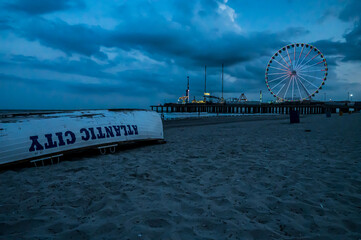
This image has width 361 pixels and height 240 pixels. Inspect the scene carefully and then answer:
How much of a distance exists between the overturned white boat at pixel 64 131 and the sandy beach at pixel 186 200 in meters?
0.51

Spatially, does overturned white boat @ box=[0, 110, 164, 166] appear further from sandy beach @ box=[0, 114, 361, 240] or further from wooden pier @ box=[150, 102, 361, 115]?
wooden pier @ box=[150, 102, 361, 115]

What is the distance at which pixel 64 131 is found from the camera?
5.95 meters

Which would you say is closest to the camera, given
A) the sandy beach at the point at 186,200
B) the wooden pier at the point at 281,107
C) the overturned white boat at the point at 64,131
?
the sandy beach at the point at 186,200

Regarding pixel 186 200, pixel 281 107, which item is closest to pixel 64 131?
pixel 186 200

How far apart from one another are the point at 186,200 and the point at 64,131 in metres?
4.50

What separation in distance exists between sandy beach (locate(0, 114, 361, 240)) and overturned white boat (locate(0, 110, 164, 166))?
0.51 meters

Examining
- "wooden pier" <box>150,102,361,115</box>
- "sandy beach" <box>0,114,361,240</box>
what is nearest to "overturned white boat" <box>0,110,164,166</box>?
"sandy beach" <box>0,114,361,240</box>

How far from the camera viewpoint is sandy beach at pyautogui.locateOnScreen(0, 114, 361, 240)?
251cm

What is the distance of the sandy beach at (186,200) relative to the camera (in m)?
2.51

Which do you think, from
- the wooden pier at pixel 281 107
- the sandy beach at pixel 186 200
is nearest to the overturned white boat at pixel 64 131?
the sandy beach at pixel 186 200

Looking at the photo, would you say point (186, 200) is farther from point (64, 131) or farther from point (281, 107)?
point (281, 107)

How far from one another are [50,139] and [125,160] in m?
2.12

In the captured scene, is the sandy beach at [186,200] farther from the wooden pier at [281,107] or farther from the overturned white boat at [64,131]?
the wooden pier at [281,107]

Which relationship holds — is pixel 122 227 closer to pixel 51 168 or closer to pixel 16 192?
pixel 16 192
